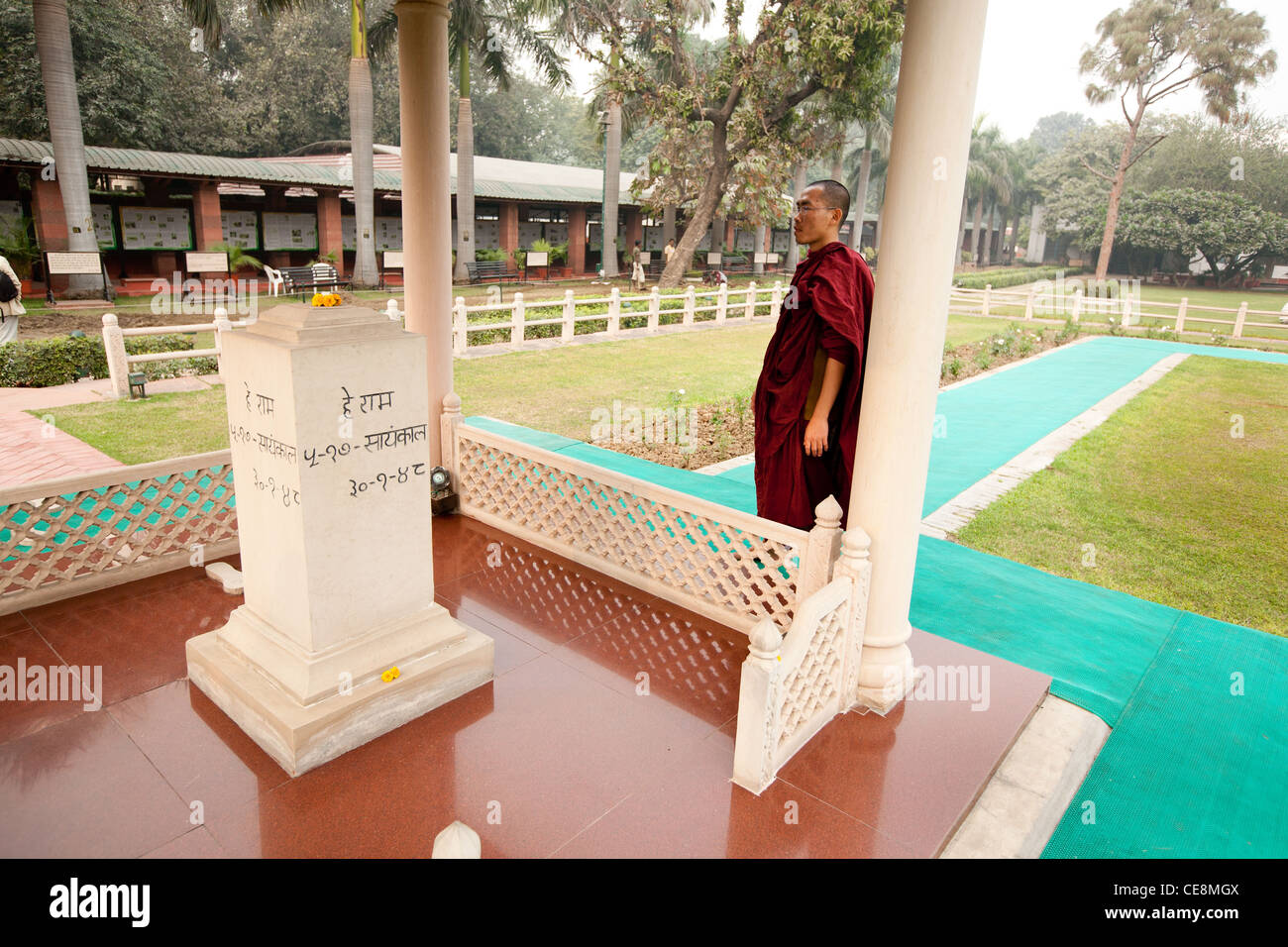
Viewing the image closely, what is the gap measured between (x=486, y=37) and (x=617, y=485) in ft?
74.1

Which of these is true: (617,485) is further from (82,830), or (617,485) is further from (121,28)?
(121,28)

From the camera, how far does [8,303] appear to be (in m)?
11.2

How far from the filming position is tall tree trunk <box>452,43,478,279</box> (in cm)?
2347

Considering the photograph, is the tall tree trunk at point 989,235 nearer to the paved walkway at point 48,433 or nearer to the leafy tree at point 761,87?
the leafy tree at point 761,87

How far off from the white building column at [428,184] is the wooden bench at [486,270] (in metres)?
20.7

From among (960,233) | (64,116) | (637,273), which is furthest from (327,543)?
(637,273)

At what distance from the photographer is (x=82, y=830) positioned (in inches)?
120

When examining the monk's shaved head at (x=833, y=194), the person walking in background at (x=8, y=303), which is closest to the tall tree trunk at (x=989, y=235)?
the person walking in background at (x=8, y=303)

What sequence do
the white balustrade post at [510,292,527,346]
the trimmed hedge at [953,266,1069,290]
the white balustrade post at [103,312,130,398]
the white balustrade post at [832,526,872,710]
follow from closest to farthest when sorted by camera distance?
→ 1. the white balustrade post at [832,526,872,710]
2. the white balustrade post at [103,312,130,398]
3. the white balustrade post at [510,292,527,346]
4. the trimmed hedge at [953,266,1069,290]

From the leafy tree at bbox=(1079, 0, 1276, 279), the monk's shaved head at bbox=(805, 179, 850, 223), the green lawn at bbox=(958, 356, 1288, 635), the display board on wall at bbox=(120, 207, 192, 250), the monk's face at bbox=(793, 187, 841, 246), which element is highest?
the leafy tree at bbox=(1079, 0, 1276, 279)

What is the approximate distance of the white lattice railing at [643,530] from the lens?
4422mm

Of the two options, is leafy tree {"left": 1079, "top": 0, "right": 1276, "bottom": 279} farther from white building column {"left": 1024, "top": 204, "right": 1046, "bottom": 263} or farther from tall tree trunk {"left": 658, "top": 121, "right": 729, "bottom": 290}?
white building column {"left": 1024, "top": 204, "right": 1046, "bottom": 263}

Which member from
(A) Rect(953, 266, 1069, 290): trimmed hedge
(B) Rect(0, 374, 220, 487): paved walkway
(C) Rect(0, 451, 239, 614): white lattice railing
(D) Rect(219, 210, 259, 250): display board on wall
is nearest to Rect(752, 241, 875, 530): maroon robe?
(C) Rect(0, 451, 239, 614): white lattice railing

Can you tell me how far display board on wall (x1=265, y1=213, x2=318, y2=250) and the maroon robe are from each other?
74.1 ft
